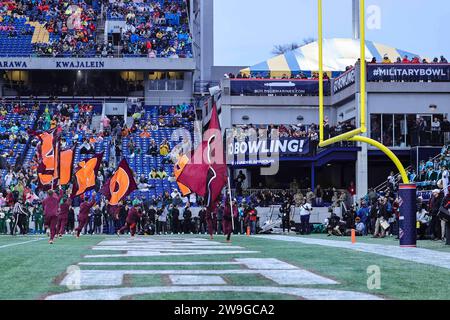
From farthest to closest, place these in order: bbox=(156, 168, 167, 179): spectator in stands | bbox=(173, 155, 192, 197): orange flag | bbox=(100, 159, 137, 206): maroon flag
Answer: bbox=(156, 168, 167, 179): spectator in stands → bbox=(173, 155, 192, 197): orange flag → bbox=(100, 159, 137, 206): maroon flag

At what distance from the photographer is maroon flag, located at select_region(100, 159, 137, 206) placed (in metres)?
30.5

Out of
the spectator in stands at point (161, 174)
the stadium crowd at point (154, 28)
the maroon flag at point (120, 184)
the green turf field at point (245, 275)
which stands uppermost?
the stadium crowd at point (154, 28)

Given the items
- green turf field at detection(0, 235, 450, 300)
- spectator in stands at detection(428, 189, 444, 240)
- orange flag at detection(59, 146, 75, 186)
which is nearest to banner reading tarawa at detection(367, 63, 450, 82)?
orange flag at detection(59, 146, 75, 186)

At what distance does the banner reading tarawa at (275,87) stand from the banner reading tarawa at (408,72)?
195 inches

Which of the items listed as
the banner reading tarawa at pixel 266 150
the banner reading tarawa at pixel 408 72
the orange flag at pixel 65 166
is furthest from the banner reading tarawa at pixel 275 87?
the orange flag at pixel 65 166

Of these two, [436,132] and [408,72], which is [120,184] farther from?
[408,72]

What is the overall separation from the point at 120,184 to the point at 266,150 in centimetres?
957

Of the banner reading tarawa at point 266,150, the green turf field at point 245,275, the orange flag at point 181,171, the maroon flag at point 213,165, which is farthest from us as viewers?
the banner reading tarawa at point 266,150

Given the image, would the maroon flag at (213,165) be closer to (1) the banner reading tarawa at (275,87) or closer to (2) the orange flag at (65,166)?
(2) the orange flag at (65,166)

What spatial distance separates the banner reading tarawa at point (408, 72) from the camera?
3859 cm

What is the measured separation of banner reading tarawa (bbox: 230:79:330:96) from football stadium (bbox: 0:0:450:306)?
76 millimetres

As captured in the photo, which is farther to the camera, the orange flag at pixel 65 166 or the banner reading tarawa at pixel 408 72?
the banner reading tarawa at pixel 408 72

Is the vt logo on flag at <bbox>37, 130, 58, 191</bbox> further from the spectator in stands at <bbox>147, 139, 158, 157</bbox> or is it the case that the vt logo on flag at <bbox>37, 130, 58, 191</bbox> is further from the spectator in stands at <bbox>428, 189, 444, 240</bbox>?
the spectator in stands at <bbox>428, 189, 444, 240</bbox>

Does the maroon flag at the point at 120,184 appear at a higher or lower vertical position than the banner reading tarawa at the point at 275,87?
lower
